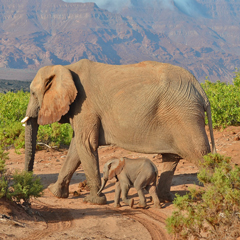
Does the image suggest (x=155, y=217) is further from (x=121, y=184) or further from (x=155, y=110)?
(x=155, y=110)

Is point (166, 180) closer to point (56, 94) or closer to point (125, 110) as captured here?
point (125, 110)

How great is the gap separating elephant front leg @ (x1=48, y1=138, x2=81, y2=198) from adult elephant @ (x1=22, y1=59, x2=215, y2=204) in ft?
0.48

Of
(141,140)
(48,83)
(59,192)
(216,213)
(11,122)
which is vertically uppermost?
(48,83)

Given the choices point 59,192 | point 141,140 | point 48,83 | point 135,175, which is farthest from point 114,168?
point 48,83

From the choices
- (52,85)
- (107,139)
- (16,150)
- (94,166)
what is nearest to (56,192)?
(94,166)

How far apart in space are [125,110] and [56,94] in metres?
1.51

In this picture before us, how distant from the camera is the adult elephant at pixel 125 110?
22.6 feet

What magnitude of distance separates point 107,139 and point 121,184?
37.9 inches

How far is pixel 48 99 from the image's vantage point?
25.2 feet

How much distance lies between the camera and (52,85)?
768 centimetres

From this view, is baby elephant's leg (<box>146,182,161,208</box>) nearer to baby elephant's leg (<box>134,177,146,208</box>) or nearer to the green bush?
baby elephant's leg (<box>134,177,146,208</box>)

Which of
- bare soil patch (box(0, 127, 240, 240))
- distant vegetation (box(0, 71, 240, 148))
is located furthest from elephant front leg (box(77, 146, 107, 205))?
distant vegetation (box(0, 71, 240, 148))

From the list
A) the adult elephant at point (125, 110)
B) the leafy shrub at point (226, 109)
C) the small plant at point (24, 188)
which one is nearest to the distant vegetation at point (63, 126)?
the leafy shrub at point (226, 109)

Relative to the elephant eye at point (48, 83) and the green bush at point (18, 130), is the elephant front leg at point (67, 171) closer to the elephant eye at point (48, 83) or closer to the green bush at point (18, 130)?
the elephant eye at point (48, 83)
